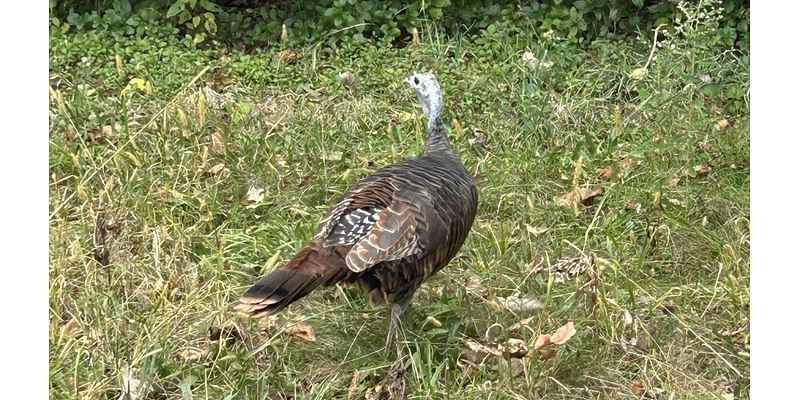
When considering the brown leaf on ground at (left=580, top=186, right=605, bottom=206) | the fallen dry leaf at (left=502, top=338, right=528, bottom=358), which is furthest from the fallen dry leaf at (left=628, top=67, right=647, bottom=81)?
the fallen dry leaf at (left=502, top=338, right=528, bottom=358)

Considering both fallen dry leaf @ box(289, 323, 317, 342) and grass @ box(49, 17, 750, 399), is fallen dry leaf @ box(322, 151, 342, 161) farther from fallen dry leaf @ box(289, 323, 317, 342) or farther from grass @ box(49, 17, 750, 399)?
fallen dry leaf @ box(289, 323, 317, 342)

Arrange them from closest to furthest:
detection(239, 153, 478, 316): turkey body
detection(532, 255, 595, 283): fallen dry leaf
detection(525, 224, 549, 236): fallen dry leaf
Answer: detection(239, 153, 478, 316): turkey body → detection(532, 255, 595, 283): fallen dry leaf → detection(525, 224, 549, 236): fallen dry leaf

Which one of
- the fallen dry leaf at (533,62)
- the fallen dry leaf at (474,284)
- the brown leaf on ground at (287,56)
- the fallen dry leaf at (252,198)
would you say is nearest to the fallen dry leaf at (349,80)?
the brown leaf on ground at (287,56)

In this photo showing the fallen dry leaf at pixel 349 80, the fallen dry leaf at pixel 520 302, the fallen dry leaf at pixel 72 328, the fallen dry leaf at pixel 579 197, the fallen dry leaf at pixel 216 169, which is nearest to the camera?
the fallen dry leaf at pixel 72 328

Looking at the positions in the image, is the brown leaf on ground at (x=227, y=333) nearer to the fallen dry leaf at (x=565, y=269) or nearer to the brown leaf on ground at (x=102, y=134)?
the fallen dry leaf at (x=565, y=269)

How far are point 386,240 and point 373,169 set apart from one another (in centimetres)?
177

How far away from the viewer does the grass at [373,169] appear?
3.56 meters

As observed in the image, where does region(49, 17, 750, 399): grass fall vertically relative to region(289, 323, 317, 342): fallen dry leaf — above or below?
below

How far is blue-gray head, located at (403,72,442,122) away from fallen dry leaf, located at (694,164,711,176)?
145cm

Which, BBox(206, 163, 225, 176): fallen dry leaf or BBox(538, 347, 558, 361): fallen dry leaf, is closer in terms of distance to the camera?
BBox(538, 347, 558, 361): fallen dry leaf

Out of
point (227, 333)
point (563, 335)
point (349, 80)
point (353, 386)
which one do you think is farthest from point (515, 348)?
point (349, 80)

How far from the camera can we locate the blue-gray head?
14.0 ft

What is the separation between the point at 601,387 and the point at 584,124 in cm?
243

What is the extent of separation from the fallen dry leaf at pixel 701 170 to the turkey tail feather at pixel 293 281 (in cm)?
239
